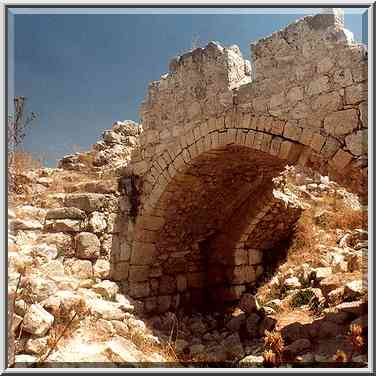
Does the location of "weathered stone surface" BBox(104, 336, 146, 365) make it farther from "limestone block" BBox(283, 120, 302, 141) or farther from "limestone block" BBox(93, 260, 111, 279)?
"limestone block" BBox(283, 120, 302, 141)

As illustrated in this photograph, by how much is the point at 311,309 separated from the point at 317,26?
383cm

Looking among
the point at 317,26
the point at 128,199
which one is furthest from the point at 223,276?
the point at 317,26

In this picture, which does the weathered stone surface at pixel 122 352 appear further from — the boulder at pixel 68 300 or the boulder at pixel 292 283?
the boulder at pixel 292 283

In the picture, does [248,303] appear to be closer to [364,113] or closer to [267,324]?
[267,324]

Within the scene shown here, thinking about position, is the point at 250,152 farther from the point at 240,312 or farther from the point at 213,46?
the point at 240,312

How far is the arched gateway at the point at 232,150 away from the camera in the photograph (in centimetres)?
390

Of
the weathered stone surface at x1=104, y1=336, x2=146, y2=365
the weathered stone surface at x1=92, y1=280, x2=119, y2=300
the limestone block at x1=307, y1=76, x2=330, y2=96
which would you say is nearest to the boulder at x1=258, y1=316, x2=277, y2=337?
the weathered stone surface at x1=104, y1=336, x2=146, y2=365

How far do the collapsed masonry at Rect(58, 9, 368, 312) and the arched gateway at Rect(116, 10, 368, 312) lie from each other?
0.01 m

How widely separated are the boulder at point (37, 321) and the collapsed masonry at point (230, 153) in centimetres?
177

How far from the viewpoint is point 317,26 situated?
13.4 ft

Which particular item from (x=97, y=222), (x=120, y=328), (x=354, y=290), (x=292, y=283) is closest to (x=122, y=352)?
(x=120, y=328)

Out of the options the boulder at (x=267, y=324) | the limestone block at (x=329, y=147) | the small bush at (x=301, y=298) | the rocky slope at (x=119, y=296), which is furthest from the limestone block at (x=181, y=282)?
the limestone block at (x=329, y=147)

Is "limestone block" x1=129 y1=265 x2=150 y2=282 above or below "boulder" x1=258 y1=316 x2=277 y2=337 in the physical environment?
above

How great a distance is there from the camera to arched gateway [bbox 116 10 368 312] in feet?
12.8
